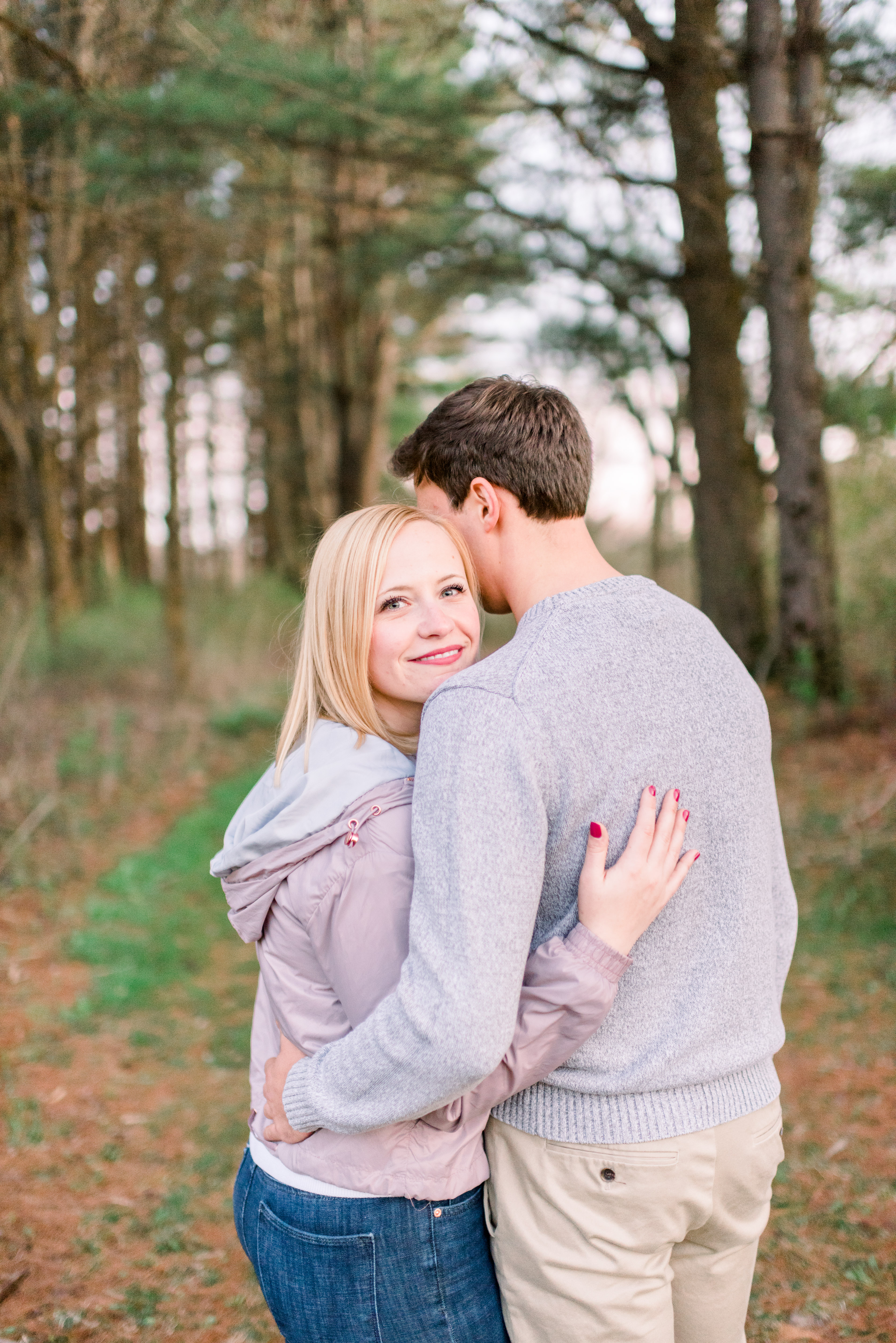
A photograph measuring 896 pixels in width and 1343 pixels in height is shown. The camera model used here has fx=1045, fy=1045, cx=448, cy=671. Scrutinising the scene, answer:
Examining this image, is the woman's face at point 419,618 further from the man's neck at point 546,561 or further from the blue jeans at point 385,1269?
the blue jeans at point 385,1269

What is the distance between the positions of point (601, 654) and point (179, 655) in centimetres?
974

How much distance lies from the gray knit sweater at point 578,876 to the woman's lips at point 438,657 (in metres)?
0.20

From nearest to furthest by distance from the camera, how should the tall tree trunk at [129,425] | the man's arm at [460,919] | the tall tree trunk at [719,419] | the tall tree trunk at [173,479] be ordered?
the man's arm at [460,919] < the tall tree trunk at [719,419] < the tall tree trunk at [173,479] < the tall tree trunk at [129,425]

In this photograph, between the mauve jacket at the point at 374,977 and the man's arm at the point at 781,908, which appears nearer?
the mauve jacket at the point at 374,977

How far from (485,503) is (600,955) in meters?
0.78

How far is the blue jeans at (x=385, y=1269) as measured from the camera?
60.9 inches

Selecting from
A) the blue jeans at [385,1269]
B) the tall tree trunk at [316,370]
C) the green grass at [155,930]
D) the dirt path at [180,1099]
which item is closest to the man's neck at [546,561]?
the blue jeans at [385,1269]

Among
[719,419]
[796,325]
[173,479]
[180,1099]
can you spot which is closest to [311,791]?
[180,1099]

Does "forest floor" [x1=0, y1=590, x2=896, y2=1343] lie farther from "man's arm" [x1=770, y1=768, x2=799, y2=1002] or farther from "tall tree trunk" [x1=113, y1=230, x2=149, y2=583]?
"tall tree trunk" [x1=113, y1=230, x2=149, y2=583]

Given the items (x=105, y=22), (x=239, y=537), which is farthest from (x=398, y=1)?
(x=239, y=537)

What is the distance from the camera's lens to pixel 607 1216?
1508 mm

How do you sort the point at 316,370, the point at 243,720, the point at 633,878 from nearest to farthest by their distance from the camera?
the point at 633,878
the point at 243,720
the point at 316,370

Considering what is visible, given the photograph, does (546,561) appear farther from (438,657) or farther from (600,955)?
(600,955)

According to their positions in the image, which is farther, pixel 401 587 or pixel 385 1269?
pixel 401 587
